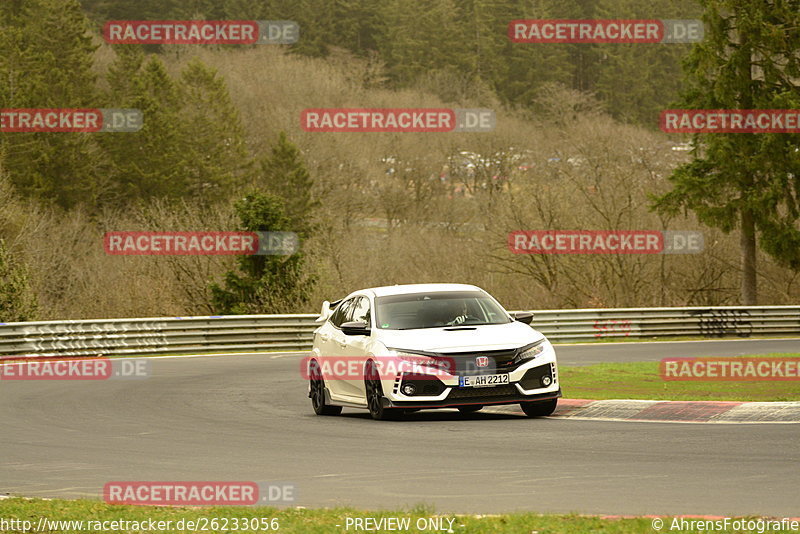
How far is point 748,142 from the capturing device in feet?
144

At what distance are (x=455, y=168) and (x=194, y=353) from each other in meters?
64.1

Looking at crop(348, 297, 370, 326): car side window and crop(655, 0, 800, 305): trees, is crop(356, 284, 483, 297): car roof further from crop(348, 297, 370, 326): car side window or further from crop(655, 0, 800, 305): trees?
crop(655, 0, 800, 305): trees

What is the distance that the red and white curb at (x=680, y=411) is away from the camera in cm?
1495

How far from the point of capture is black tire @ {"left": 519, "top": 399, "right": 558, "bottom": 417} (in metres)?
15.9

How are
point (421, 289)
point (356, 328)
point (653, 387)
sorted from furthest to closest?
point (653, 387), point (421, 289), point (356, 328)

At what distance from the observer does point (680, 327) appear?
35.7m

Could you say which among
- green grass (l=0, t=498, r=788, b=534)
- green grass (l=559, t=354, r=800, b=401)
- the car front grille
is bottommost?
green grass (l=559, t=354, r=800, b=401)

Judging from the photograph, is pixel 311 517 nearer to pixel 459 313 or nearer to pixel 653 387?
pixel 459 313

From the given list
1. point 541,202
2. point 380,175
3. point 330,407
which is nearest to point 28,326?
point 330,407

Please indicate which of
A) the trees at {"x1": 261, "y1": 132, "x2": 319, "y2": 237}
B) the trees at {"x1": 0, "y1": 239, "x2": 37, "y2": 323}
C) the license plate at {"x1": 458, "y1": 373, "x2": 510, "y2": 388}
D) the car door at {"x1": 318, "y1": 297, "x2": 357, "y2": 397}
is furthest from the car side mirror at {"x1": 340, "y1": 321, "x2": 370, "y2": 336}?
the trees at {"x1": 261, "y1": 132, "x2": 319, "y2": 237}

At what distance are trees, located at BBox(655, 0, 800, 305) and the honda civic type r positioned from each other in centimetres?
2882

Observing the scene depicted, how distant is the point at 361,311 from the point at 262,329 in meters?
16.2

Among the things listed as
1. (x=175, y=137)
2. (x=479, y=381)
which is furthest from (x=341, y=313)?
(x=175, y=137)

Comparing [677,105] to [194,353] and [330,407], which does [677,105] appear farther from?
[330,407]
